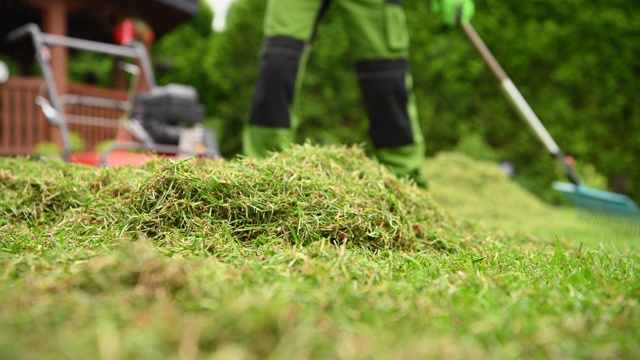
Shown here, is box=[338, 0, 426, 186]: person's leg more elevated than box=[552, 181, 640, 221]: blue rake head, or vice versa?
box=[338, 0, 426, 186]: person's leg

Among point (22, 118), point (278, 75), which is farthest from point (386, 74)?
point (22, 118)

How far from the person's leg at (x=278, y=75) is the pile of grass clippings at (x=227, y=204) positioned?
101 centimetres

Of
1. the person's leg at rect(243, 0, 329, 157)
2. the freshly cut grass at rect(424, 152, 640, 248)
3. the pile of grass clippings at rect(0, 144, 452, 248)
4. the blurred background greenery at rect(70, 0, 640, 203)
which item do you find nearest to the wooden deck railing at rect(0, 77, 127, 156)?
the blurred background greenery at rect(70, 0, 640, 203)

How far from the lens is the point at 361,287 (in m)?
1.11

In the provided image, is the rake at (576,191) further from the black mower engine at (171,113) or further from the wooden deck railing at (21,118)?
the wooden deck railing at (21,118)

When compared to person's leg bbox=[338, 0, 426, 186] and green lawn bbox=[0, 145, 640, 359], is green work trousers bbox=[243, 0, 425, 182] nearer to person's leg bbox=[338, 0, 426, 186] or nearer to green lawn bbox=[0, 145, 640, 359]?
person's leg bbox=[338, 0, 426, 186]

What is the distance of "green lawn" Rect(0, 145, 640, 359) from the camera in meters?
0.78

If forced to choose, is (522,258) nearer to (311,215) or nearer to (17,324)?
(311,215)

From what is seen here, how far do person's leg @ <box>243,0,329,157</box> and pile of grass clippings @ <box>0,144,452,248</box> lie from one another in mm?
1009

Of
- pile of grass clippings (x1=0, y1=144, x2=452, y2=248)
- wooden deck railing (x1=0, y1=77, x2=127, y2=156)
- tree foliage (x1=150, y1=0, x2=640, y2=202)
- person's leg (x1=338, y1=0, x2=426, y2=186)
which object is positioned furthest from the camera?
tree foliage (x1=150, y1=0, x2=640, y2=202)

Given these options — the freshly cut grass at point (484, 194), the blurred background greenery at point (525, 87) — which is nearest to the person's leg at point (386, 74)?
the freshly cut grass at point (484, 194)

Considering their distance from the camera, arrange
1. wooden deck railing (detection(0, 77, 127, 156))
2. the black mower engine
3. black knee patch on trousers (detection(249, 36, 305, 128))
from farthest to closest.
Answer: wooden deck railing (detection(0, 77, 127, 156)) → the black mower engine → black knee patch on trousers (detection(249, 36, 305, 128))

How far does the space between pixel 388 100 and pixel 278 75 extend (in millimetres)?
529

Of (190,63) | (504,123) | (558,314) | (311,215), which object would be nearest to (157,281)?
(558,314)
